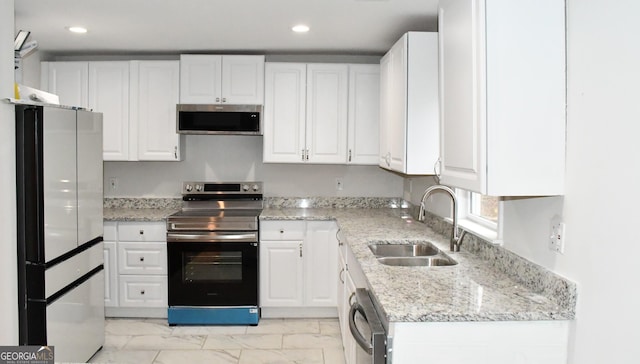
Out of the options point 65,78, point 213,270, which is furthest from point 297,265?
point 65,78

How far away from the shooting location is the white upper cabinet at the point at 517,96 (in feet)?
5.81

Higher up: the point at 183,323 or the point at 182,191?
the point at 182,191

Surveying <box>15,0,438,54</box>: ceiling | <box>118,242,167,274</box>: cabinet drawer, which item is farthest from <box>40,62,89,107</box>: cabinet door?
<box>118,242,167,274</box>: cabinet drawer

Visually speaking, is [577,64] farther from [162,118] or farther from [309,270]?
[162,118]

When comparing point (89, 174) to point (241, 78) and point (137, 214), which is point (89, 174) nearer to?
point (137, 214)

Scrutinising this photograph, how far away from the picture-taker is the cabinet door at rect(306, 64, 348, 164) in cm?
437

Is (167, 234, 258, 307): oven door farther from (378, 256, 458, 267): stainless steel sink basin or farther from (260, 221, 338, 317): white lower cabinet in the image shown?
(378, 256, 458, 267): stainless steel sink basin

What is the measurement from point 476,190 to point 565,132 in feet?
1.22

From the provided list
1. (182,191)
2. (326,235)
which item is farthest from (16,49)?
(326,235)

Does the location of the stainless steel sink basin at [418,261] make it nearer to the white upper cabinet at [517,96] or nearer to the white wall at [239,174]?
the white upper cabinet at [517,96]

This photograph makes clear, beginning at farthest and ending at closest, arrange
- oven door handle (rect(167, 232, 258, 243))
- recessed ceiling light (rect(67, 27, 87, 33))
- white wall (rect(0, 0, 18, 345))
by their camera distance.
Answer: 1. oven door handle (rect(167, 232, 258, 243))
2. recessed ceiling light (rect(67, 27, 87, 33))
3. white wall (rect(0, 0, 18, 345))

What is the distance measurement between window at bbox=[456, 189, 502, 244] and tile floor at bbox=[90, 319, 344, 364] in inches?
51.3

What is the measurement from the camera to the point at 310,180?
188 inches

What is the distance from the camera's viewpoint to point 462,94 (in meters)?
1.97
